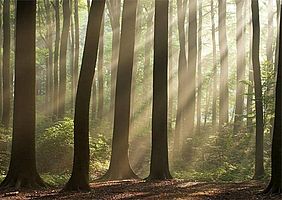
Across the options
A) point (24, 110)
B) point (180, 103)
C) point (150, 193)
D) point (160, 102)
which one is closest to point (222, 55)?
point (180, 103)

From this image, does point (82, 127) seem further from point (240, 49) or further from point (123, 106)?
point (240, 49)

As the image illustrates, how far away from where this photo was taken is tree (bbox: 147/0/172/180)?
54.3 feet

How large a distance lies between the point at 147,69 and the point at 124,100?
21543 mm

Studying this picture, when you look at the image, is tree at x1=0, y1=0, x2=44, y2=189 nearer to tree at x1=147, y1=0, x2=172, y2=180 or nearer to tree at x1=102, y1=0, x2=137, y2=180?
tree at x1=102, y1=0, x2=137, y2=180

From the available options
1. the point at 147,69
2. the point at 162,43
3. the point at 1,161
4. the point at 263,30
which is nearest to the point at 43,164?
the point at 1,161

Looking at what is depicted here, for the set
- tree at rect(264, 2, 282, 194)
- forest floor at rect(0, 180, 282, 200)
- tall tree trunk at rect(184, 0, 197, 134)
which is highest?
tall tree trunk at rect(184, 0, 197, 134)

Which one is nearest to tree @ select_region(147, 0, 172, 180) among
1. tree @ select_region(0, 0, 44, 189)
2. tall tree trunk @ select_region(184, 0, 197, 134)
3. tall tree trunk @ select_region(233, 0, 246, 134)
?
tree @ select_region(0, 0, 44, 189)

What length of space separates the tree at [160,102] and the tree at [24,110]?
14.7ft

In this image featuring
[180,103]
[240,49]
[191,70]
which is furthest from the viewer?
Answer: [240,49]

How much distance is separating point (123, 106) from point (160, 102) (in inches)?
59.2

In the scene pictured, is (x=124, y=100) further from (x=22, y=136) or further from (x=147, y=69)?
(x=147, y=69)

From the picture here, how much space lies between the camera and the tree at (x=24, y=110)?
46.2ft

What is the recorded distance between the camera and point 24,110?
48.3 ft

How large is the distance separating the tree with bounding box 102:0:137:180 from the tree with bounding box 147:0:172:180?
3.56ft
